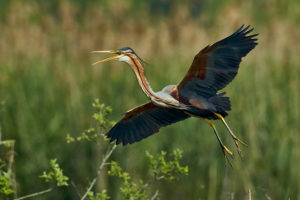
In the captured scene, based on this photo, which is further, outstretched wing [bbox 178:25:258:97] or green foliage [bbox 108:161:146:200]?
green foliage [bbox 108:161:146:200]

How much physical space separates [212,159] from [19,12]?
4.19 metres

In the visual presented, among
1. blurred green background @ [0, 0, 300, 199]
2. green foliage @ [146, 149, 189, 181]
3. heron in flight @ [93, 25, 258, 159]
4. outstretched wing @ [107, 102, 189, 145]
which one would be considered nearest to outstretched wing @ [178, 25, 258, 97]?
heron in flight @ [93, 25, 258, 159]

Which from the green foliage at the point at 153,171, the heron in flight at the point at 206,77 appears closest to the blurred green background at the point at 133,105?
the green foliage at the point at 153,171

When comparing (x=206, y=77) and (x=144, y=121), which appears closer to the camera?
(x=206, y=77)

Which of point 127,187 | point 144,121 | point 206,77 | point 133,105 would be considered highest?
point 206,77

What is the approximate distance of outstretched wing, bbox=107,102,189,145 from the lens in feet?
10.8

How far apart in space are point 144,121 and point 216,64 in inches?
23.7

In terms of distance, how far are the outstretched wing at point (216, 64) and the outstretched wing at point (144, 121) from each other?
0.29 m

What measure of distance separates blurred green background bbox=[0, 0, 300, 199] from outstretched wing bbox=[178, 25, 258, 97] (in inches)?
80.8

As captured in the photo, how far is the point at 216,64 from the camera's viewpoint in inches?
119

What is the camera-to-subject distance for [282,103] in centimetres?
622

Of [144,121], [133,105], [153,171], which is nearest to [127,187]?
[153,171]

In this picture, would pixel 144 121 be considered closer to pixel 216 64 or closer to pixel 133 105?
pixel 216 64

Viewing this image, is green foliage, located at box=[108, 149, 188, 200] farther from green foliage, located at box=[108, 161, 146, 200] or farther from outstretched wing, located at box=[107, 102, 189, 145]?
outstretched wing, located at box=[107, 102, 189, 145]
